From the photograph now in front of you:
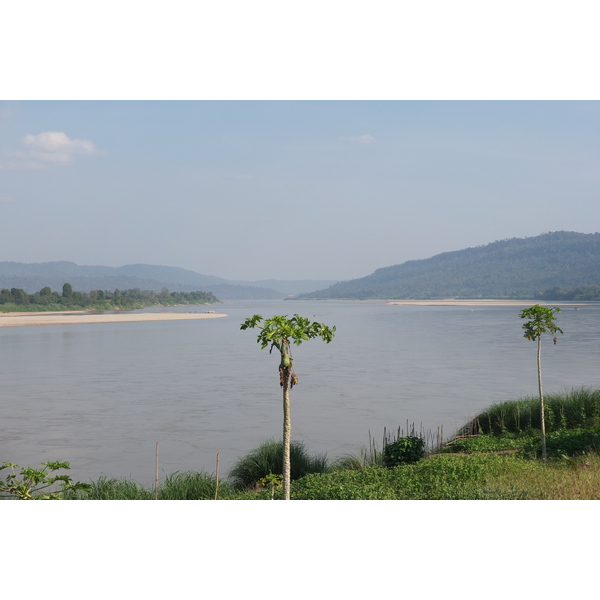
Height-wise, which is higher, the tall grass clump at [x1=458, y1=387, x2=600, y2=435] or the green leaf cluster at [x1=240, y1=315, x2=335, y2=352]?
the green leaf cluster at [x1=240, y1=315, x2=335, y2=352]

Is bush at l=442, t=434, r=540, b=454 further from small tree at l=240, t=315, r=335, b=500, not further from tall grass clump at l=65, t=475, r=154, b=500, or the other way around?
small tree at l=240, t=315, r=335, b=500

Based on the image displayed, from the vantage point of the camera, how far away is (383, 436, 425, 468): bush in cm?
770

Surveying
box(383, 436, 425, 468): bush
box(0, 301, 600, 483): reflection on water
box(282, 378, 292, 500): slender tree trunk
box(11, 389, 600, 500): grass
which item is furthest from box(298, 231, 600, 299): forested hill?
box(282, 378, 292, 500): slender tree trunk

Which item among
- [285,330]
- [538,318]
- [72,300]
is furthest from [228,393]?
[72,300]

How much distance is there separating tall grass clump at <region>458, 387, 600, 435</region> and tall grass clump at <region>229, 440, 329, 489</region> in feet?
9.49

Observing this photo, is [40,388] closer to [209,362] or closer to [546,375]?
[209,362]

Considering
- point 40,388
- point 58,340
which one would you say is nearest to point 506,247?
point 58,340

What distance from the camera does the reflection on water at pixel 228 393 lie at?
998cm

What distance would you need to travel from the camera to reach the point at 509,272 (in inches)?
5074

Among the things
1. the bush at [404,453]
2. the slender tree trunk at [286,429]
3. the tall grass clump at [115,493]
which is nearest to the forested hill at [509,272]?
the bush at [404,453]

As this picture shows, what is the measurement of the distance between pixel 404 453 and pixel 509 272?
420 feet

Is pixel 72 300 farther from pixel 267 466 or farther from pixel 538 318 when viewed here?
pixel 538 318

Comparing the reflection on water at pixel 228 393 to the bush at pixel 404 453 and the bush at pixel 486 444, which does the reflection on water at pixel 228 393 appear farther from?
the bush at pixel 404 453
